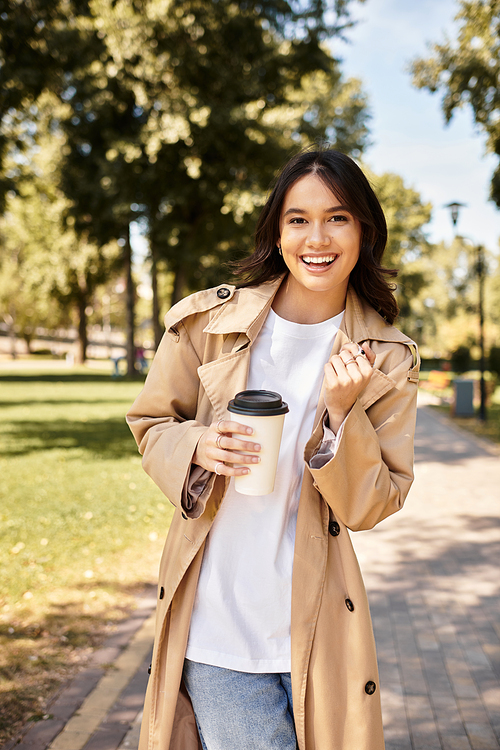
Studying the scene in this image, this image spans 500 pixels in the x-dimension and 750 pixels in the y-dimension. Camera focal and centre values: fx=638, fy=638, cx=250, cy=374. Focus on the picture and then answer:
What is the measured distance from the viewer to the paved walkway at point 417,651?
323 centimetres

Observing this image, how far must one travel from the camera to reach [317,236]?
172 centimetres

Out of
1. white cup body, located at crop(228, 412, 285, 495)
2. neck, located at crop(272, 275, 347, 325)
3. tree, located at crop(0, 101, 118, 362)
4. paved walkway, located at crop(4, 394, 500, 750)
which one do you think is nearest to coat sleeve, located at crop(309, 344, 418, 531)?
white cup body, located at crop(228, 412, 285, 495)

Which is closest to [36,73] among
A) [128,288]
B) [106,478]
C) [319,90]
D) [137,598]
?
[106,478]

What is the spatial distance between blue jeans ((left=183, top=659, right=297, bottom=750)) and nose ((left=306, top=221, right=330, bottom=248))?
3.74 ft

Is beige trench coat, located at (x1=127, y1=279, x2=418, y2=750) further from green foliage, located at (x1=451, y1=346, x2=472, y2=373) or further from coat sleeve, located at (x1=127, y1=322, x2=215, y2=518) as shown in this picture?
green foliage, located at (x1=451, y1=346, x2=472, y2=373)

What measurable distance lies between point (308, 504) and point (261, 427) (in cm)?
32

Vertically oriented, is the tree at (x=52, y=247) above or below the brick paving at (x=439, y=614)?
above

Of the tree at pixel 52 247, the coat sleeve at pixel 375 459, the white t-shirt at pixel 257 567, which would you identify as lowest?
the white t-shirt at pixel 257 567

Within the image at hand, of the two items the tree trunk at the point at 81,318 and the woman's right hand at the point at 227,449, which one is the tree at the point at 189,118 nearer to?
the tree trunk at the point at 81,318

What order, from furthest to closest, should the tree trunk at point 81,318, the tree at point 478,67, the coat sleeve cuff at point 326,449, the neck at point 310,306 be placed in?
the tree trunk at point 81,318 < the tree at point 478,67 < the neck at point 310,306 < the coat sleeve cuff at point 326,449

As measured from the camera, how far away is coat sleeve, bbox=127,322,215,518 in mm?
1652

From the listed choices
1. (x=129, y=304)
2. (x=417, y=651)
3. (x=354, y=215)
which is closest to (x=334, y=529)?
(x=354, y=215)

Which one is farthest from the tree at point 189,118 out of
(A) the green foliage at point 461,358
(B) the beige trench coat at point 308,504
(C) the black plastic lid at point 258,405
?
(C) the black plastic lid at point 258,405

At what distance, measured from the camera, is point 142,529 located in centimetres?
646
